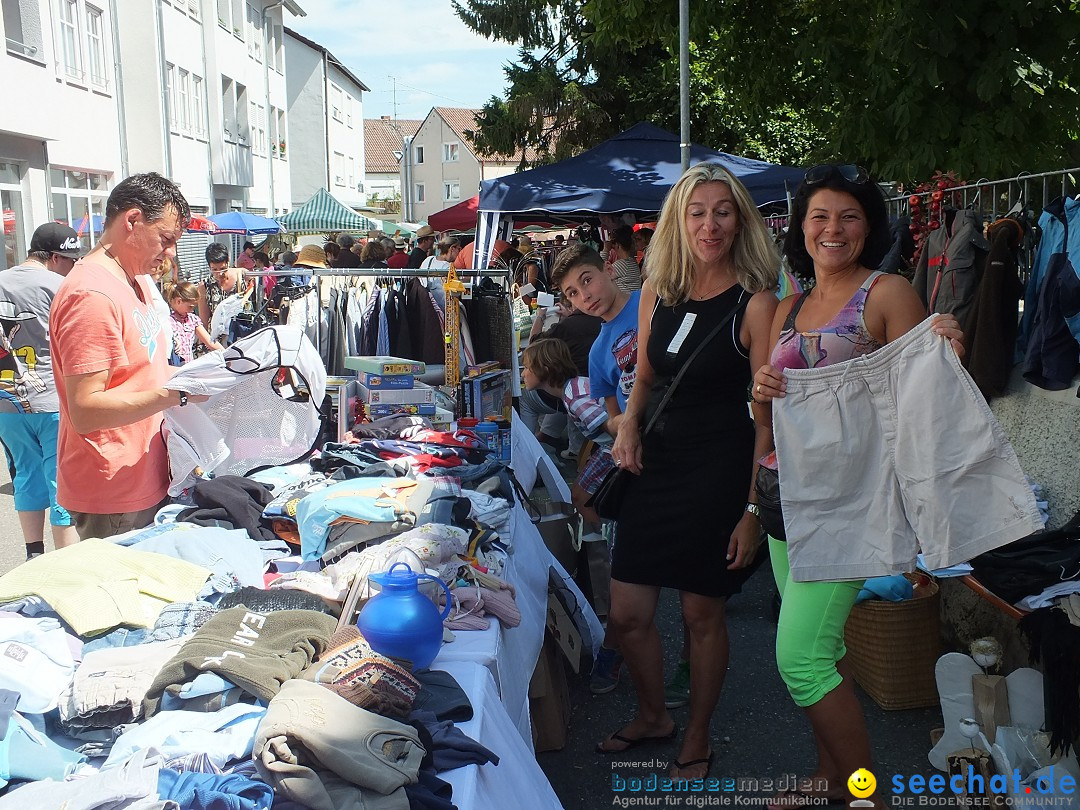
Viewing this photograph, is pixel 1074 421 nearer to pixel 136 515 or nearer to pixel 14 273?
pixel 136 515

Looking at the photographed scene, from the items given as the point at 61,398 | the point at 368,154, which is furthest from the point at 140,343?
the point at 368,154

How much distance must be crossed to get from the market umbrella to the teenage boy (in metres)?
18.9

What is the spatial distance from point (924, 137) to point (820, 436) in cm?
509

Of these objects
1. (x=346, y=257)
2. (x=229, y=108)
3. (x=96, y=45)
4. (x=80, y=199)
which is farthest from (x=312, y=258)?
(x=229, y=108)

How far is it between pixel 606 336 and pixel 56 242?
3.70 m

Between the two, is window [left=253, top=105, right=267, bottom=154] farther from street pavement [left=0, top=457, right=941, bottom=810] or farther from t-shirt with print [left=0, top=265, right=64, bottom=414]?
street pavement [left=0, top=457, right=941, bottom=810]

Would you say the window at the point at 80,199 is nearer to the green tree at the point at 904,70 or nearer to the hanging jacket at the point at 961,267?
the green tree at the point at 904,70

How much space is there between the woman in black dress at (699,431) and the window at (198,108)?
2539 cm

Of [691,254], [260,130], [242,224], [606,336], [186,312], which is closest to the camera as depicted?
[691,254]

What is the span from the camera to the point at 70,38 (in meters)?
17.0

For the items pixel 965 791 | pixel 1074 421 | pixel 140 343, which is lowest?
pixel 965 791

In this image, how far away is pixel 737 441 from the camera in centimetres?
310

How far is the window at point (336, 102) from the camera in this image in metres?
49.2

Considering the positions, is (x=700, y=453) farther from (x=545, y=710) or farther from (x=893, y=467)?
(x=545, y=710)
